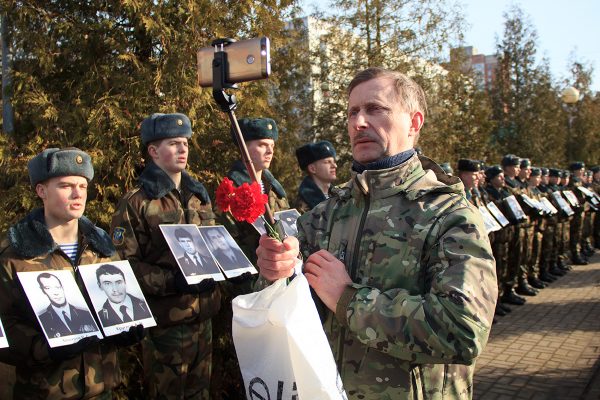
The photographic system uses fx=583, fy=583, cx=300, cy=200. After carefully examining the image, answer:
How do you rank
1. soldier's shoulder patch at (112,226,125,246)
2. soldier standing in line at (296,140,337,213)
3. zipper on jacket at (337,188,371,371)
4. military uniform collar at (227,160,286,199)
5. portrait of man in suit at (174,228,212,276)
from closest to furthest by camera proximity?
zipper on jacket at (337,188,371,371)
portrait of man in suit at (174,228,212,276)
soldier's shoulder patch at (112,226,125,246)
military uniform collar at (227,160,286,199)
soldier standing in line at (296,140,337,213)

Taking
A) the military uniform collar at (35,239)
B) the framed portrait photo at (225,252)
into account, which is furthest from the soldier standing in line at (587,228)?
the military uniform collar at (35,239)

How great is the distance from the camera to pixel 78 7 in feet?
15.9

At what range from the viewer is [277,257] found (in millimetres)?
1815

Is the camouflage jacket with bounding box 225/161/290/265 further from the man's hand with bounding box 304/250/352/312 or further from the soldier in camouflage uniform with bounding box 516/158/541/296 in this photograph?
the soldier in camouflage uniform with bounding box 516/158/541/296

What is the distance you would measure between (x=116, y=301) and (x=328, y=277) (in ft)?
5.83

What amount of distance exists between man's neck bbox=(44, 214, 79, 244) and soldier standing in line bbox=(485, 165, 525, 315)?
6958 mm

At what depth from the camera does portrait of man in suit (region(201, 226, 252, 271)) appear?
408 cm

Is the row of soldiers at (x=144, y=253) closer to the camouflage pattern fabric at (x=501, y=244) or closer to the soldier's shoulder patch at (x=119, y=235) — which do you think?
the soldier's shoulder patch at (x=119, y=235)

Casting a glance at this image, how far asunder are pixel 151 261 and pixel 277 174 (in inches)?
121

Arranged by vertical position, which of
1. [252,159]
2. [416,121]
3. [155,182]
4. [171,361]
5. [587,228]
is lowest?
[587,228]

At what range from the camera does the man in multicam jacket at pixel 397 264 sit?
1752 mm

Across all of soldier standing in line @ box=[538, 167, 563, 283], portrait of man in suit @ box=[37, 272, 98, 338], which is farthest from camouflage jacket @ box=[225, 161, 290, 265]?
soldier standing in line @ box=[538, 167, 563, 283]

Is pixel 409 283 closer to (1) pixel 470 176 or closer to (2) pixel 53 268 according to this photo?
(2) pixel 53 268

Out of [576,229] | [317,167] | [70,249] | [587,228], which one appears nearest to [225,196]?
[70,249]
